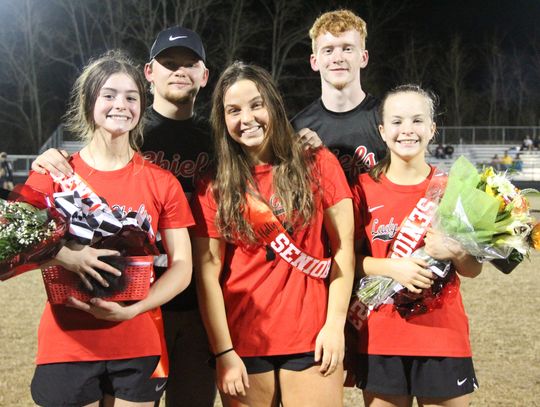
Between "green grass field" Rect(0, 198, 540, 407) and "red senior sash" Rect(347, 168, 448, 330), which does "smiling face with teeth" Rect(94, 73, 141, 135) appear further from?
"green grass field" Rect(0, 198, 540, 407)

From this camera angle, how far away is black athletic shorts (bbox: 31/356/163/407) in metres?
2.51

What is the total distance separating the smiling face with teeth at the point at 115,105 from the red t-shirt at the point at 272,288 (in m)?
0.43

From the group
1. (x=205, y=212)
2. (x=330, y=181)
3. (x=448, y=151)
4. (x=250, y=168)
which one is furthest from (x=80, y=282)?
(x=448, y=151)

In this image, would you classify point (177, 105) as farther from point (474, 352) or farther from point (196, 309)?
point (474, 352)

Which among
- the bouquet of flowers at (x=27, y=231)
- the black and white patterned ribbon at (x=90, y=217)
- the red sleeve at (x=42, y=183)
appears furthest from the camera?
the red sleeve at (x=42, y=183)

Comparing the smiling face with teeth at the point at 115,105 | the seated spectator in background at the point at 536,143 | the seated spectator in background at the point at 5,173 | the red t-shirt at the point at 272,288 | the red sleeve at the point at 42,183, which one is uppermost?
the smiling face with teeth at the point at 115,105

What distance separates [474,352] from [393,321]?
3088mm

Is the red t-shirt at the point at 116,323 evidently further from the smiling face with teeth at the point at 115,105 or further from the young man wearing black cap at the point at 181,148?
the young man wearing black cap at the point at 181,148

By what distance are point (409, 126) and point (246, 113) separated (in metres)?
0.72

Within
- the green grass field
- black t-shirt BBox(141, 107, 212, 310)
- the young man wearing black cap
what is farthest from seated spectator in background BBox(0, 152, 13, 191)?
black t-shirt BBox(141, 107, 212, 310)

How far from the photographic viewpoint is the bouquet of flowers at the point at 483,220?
8.48 feet

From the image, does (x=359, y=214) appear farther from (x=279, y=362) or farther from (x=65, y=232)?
(x=65, y=232)

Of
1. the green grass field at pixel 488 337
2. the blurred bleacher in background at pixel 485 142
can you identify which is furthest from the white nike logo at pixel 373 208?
the blurred bleacher in background at pixel 485 142

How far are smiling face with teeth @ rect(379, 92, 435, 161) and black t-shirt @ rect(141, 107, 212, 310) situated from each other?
0.91m
